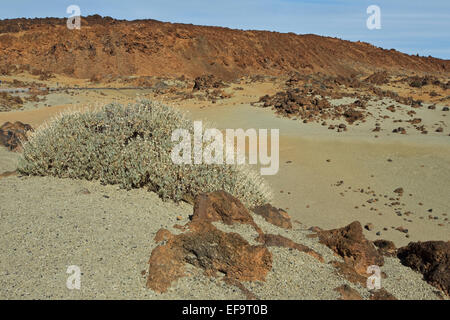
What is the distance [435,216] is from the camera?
6977 mm

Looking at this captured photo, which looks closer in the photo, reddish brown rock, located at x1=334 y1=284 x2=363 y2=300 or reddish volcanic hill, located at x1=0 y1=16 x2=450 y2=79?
reddish brown rock, located at x1=334 y1=284 x2=363 y2=300

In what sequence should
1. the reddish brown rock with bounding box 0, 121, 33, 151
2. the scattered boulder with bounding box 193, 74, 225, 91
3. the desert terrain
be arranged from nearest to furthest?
the desert terrain
the reddish brown rock with bounding box 0, 121, 33, 151
the scattered boulder with bounding box 193, 74, 225, 91

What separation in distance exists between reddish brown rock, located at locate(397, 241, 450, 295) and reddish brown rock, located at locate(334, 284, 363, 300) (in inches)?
38.7

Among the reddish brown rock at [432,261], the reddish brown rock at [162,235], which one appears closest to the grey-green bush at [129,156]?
the reddish brown rock at [162,235]

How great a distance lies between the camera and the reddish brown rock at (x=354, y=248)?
3.88m

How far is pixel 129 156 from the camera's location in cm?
495

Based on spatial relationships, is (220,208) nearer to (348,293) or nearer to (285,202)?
(348,293)

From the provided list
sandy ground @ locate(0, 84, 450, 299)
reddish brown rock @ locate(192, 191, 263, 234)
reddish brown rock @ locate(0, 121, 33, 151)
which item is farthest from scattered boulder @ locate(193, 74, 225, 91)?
reddish brown rock @ locate(192, 191, 263, 234)

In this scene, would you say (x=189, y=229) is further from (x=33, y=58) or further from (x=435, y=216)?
(x=33, y=58)

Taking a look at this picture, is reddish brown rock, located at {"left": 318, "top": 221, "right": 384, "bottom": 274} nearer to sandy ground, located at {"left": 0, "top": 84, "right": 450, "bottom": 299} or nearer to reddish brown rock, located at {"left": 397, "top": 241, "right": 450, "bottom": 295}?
sandy ground, located at {"left": 0, "top": 84, "right": 450, "bottom": 299}

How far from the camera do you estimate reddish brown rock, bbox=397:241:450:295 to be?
3.69m

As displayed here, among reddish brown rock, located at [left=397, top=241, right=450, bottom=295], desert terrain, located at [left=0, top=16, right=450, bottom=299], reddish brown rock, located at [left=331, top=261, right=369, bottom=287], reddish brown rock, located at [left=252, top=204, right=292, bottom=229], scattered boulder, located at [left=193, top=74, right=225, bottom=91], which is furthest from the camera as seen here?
scattered boulder, located at [left=193, top=74, right=225, bottom=91]

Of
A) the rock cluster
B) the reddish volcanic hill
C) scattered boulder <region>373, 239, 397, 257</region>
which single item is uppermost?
the reddish volcanic hill

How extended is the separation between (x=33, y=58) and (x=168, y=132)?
36505 millimetres
